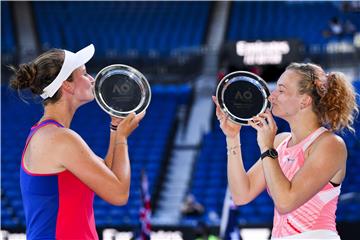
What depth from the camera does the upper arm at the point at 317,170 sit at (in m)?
2.52

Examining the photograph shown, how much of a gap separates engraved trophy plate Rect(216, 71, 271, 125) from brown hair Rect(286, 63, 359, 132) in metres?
0.15

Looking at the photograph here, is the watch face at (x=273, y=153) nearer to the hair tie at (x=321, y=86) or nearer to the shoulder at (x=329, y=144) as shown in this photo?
the shoulder at (x=329, y=144)

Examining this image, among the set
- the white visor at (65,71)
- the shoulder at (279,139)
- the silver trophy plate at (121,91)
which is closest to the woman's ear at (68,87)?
the white visor at (65,71)

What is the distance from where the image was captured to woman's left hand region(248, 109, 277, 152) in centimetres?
262

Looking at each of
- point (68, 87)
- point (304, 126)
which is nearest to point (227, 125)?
point (304, 126)

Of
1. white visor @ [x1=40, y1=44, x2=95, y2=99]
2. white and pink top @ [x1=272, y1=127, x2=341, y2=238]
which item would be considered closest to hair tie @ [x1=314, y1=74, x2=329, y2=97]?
white and pink top @ [x1=272, y1=127, x2=341, y2=238]

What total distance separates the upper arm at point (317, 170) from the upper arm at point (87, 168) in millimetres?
598

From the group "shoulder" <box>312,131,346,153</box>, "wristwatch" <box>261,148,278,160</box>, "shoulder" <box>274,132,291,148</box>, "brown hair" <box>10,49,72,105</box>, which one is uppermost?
"brown hair" <box>10,49,72,105</box>

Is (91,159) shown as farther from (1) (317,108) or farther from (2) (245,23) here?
(2) (245,23)

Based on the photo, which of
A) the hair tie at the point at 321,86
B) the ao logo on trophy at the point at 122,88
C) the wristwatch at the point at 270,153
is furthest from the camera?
the ao logo on trophy at the point at 122,88

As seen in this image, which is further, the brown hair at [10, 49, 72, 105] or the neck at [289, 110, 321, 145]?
the neck at [289, 110, 321, 145]

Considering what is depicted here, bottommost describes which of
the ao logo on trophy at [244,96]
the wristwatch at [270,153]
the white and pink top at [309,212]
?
the white and pink top at [309,212]

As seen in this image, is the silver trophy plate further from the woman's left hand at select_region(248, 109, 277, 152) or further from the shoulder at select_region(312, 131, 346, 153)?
the shoulder at select_region(312, 131, 346, 153)

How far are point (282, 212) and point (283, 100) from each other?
0.44m
